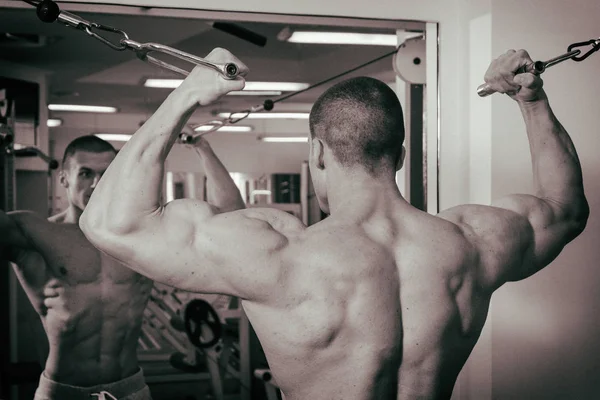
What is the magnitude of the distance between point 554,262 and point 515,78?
42.8 inches

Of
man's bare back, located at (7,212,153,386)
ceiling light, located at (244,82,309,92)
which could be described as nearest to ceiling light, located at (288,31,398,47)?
ceiling light, located at (244,82,309,92)

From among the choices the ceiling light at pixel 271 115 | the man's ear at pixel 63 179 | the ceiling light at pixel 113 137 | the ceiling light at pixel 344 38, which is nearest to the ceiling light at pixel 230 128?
the ceiling light at pixel 271 115

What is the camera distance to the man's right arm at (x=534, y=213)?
1.57 metres

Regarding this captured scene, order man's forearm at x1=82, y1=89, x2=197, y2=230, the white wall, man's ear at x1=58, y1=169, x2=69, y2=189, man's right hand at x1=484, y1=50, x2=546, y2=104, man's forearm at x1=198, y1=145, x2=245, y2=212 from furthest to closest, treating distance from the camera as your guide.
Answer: the white wall → man's forearm at x1=198, y1=145, x2=245, y2=212 → man's ear at x1=58, y1=169, x2=69, y2=189 → man's right hand at x1=484, y1=50, x2=546, y2=104 → man's forearm at x1=82, y1=89, x2=197, y2=230

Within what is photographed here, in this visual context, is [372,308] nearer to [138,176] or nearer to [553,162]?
[138,176]

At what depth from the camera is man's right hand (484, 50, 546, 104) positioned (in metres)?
1.70

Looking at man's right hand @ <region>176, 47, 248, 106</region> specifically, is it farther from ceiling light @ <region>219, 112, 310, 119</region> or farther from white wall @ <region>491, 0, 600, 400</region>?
white wall @ <region>491, 0, 600, 400</region>

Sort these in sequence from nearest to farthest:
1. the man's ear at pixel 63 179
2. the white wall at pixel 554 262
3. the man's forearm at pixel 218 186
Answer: the man's ear at pixel 63 179 < the man's forearm at pixel 218 186 < the white wall at pixel 554 262

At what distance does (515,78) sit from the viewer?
1.71 meters

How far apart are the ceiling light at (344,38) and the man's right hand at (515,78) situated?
0.83 metres

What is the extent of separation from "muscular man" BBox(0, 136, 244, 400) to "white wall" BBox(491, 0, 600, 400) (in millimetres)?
1084

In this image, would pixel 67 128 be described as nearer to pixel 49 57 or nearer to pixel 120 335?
pixel 49 57

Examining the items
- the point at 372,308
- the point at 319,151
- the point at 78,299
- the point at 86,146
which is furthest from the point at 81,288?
the point at 372,308

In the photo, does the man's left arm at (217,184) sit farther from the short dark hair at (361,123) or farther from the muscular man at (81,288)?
the short dark hair at (361,123)
